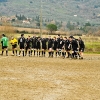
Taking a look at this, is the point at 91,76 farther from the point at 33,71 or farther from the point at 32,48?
the point at 32,48

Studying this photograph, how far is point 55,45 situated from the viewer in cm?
4303

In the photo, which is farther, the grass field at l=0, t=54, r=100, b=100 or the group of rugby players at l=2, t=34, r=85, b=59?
the group of rugby players at l=2, t=34, r=85, b=59

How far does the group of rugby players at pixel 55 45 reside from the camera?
4097 centimetres

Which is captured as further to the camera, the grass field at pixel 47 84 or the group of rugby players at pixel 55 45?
the group of rugby players at pixel 55 45

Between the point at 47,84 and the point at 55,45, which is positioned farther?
the point at 55,45

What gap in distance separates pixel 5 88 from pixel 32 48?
24.6 meters

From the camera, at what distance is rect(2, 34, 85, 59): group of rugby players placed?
1613 inches

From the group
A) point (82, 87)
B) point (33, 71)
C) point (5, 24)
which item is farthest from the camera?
point (5, 24)

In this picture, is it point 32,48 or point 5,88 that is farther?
point 32,48

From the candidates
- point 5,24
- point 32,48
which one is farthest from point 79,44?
point 5,24

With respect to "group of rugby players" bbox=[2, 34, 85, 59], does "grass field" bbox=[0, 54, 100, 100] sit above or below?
below

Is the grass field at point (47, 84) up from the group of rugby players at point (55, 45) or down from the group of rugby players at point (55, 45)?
down

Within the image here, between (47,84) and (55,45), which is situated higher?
(55,45)

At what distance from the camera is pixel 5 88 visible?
19047 millimetres
